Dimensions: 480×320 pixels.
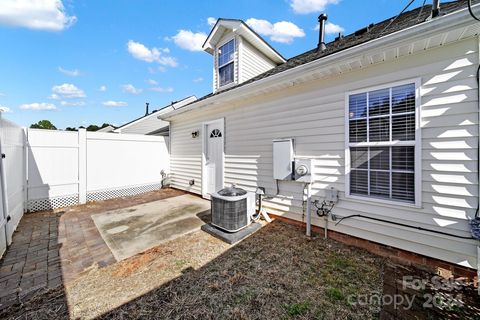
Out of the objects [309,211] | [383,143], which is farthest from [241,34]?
[309,211]

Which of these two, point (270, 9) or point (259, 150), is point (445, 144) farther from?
point (270, 9)

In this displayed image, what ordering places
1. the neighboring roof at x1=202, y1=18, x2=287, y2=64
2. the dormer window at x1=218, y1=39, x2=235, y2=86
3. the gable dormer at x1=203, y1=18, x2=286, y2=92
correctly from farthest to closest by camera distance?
the dormer window at x1=218, y1=39, x2=235, y2=86 → the gable dormer at x1=203, y1=18, x2=286, y2=92 → the neighboring roof at x1=202, y1=18, x2=287, y2=64

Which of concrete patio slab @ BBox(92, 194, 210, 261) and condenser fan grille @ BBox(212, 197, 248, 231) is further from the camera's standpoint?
condenser fan grille @ BBox(212, 197, 248, 231)

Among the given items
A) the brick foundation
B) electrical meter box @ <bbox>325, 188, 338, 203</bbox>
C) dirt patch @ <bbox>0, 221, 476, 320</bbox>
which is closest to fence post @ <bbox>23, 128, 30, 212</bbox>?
dirt patch @ <bbox>0, 221, 476, 320</bbox>

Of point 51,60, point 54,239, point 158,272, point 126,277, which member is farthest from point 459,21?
point 51,60

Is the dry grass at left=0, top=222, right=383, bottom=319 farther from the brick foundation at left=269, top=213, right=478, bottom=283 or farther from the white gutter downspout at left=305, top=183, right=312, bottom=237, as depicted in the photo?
the white gutter downspout at left=305, top=183, right=312, bottom=237

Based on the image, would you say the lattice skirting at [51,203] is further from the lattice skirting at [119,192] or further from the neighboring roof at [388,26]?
the neighboring roof at [388,26]

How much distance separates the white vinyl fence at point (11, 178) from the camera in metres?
3.08

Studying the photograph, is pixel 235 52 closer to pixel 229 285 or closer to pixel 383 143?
pixel 383 143

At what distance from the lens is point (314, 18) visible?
5.64 m

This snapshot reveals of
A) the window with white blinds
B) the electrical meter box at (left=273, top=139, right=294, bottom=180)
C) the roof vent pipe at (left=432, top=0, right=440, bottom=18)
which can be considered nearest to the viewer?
the roof vent pipe at (left=432, top=0, right=440, bottom=18)

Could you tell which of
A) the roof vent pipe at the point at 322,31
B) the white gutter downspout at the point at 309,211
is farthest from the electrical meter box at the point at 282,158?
the roof vent pipe at the point at 322,31

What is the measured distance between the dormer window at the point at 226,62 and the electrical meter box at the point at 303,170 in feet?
13.8

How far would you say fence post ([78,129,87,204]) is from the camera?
223 inches
